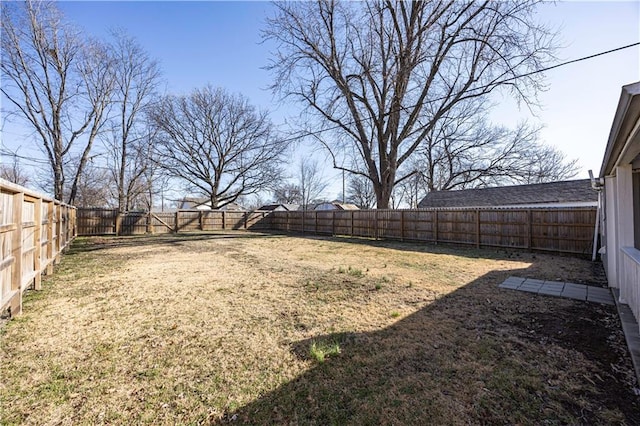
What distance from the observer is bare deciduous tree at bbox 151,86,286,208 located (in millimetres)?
20359

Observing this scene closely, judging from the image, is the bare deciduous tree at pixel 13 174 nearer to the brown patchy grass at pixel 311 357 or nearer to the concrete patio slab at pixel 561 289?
the brown patchy grass at pixel 311 357

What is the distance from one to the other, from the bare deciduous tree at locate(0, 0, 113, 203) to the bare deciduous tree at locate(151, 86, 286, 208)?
16.8 ft

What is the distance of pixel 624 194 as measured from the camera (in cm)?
361

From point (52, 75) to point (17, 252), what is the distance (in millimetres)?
15295

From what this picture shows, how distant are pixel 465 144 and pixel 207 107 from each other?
2019 centimetres

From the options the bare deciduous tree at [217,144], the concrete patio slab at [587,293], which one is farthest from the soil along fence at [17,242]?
the bare deciduous tree at [217,144]

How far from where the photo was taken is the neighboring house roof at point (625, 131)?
5.95ft

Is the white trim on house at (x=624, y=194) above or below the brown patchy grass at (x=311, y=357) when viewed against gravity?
above

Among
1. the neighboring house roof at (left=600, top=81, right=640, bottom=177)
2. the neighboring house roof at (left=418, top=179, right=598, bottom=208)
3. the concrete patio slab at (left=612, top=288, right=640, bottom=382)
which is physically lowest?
the concrete patio slab at (left=612, top=288, right=640, bottom=382)

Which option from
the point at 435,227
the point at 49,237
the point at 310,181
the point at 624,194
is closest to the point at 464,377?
the point at 624,194

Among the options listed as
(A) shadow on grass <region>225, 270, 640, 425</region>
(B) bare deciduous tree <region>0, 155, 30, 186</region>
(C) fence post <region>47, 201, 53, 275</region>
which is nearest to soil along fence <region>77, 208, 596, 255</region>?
(A) shadow on grass <region>225, 270, 640, 425</region>

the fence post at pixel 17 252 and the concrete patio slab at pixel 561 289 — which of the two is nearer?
the fence post at pixel 17 252

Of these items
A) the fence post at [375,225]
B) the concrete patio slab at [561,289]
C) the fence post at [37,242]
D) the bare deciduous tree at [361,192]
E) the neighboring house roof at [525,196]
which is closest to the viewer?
the concrete patio slab at [561,289]

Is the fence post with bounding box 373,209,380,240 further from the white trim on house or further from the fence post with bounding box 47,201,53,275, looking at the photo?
the fence post with bounding box 47,201,53,275
